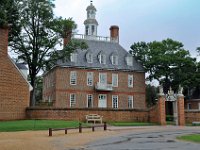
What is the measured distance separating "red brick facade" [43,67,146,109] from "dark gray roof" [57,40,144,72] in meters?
0.68

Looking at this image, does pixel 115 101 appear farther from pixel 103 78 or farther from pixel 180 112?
pixel 180 112

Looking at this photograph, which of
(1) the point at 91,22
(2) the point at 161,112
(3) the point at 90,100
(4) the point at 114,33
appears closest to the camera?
(2) the point at 161,112

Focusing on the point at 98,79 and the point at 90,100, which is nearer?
the point at 90,100

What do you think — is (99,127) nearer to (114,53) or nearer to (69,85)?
(69,85)

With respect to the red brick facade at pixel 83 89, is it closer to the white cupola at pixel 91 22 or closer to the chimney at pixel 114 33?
the chimney at pixel 114 33

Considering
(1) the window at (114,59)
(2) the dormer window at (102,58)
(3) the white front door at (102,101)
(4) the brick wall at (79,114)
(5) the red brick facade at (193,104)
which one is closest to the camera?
(4) the brick wall at (79,114)

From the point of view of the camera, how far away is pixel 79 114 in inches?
1240

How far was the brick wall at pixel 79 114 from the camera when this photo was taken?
30.5 meters

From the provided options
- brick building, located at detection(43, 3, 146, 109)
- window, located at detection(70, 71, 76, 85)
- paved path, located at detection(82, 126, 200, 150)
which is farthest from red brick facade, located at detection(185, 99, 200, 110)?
paved path, located at detection(82, 126, 200, 150)

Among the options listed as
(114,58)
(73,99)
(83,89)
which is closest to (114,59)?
(114,58)

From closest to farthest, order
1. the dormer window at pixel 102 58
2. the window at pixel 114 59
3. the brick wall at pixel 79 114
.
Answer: the brick wall at pixel 79 114, the dormer window at pixel 102 58, the window at pixel 114 59

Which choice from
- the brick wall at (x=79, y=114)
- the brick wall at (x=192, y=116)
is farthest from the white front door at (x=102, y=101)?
the brick wall at (x=192, y=116)

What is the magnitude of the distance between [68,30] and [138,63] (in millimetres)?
15573

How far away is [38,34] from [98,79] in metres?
12.7
